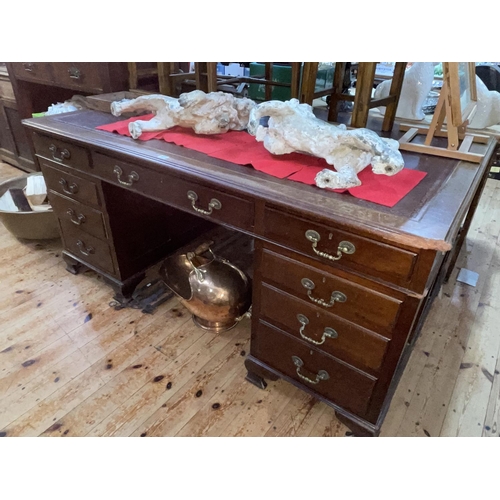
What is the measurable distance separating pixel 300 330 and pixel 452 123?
79 centimetres

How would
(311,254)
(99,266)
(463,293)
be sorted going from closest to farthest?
(311,254) → (99,266) → (463,293)

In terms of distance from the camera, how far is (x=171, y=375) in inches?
55.9

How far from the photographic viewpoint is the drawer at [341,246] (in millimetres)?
830

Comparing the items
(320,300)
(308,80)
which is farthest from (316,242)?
(308,80)

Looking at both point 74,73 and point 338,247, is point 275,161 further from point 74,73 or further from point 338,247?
point 74,73

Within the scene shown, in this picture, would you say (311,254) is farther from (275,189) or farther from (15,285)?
(15,285)

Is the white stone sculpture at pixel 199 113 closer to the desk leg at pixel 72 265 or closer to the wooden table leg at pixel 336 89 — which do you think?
the wooden table leg at pixel 336 89

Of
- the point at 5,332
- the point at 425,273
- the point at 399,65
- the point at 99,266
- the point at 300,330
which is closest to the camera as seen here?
the point at 425,273

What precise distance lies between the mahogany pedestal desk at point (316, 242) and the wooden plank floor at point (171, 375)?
149mm

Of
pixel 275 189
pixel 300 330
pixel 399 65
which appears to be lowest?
pixel 300 330

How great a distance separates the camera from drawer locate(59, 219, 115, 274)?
1.64m

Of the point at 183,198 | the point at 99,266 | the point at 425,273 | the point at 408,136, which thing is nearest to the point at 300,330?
the point at 425,273

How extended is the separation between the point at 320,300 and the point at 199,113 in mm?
756

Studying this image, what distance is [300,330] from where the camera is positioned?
44.0 inches
